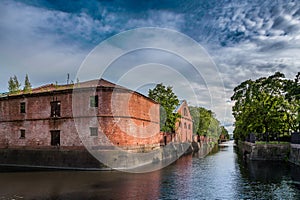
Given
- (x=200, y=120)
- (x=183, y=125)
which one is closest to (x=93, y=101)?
(x=183, y=125)

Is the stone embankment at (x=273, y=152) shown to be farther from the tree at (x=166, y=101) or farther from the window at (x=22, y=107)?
the window at (x=22, y=107)

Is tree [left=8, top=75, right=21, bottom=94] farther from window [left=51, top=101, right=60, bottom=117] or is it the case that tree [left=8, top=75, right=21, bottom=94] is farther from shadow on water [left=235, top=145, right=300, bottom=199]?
shadow on water [left=235, top=145, right=300, bottom=199]

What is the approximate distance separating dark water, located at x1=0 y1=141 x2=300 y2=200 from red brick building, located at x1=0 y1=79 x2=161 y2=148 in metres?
4.56

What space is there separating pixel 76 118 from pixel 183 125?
32.8 m

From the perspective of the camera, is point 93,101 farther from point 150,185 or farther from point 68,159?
point 150,185

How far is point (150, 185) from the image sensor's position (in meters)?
18.9

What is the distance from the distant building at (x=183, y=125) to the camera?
52722mm

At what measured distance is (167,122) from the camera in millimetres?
46469

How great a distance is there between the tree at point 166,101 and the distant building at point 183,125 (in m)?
4.60

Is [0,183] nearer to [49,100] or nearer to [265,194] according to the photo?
[49,100]

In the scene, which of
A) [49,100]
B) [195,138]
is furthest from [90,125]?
[195,138]

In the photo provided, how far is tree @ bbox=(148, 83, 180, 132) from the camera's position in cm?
4575

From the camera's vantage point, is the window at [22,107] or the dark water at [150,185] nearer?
→ the dark water at [150,185]

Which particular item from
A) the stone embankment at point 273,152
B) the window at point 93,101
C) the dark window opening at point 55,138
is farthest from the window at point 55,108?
the stone embankment at point 273,152
